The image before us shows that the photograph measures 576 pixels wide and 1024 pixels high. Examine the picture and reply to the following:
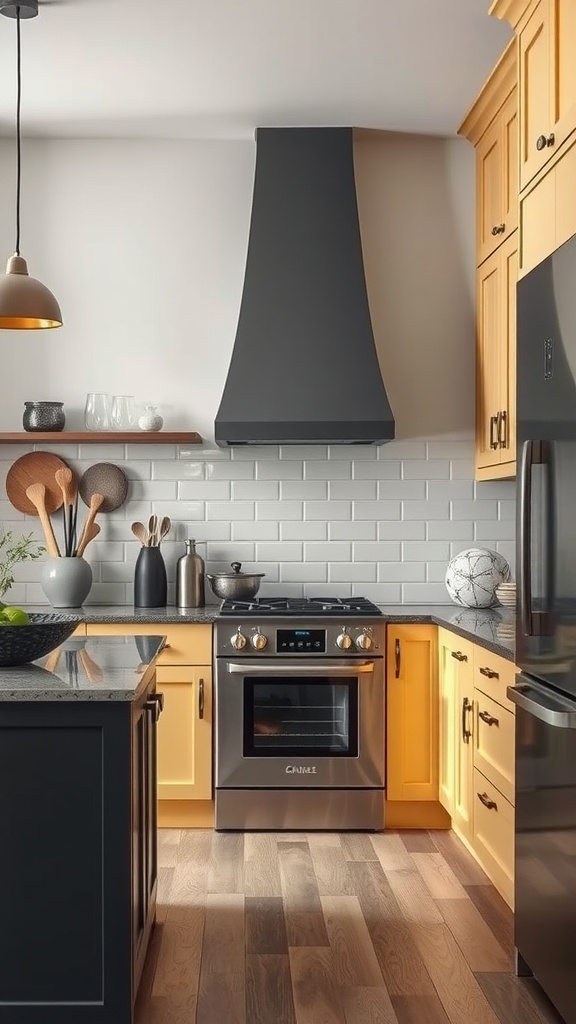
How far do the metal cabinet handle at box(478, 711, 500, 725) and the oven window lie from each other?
85 cm

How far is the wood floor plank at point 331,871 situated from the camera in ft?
12.5

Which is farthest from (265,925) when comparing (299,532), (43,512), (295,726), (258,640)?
(43,512)

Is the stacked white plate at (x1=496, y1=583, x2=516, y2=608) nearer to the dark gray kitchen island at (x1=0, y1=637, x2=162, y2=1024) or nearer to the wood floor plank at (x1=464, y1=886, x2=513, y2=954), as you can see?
the wood floor plank at (x1=464, y1=886, x2=513, y2=954)

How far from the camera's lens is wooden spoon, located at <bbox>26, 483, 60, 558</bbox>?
5.00m

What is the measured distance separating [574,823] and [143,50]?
314 centimetres

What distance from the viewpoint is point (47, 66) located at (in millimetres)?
4203

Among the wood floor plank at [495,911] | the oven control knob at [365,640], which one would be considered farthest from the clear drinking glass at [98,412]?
the wood floor plank at [495,911]

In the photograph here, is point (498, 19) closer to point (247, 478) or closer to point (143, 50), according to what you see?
point (143, 50)

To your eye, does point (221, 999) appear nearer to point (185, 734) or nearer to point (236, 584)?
point (185, 734)

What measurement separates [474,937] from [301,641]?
1.50 meters

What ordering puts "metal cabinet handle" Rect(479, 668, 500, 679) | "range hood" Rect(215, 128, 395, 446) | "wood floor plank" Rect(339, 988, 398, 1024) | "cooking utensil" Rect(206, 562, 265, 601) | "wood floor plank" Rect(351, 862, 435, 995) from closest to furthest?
1. "wood floor plank" Rect(339, 988, 398, 1024)
2. "wood floor plank" Rect(351, 862, 435, 995)
3. "metal cabinet handle" Rect(479, 668, 500, 679)
4. "range hood" Rect(215, 128, 395, 446)
5. "cooking utensil" Rect(206, 562, 265, 601)

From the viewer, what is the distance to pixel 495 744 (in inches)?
141

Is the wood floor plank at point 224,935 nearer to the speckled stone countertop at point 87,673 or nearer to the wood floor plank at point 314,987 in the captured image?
the wood floor plank at point 314,987

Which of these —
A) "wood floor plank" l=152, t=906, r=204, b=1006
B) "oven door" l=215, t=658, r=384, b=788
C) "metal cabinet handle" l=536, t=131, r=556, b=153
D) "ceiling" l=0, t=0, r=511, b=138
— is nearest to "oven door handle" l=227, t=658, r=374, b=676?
"oven door" l=215, t=658, r=384, b=788
